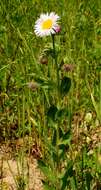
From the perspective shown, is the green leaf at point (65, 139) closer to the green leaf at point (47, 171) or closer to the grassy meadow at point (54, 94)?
the grassy meadow at point (54, 94)

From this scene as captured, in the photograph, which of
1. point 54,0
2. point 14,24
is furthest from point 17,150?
point 54,0

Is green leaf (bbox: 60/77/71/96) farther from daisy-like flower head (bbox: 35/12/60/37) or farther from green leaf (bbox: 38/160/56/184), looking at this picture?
green leaf (bbox: 38/160/56/184)

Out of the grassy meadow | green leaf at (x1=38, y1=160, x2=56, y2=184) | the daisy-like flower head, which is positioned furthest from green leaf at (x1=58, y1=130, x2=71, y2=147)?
the daisy-like flower head

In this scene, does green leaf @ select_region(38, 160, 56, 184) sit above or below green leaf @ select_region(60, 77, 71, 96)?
below

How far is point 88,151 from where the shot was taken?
2254 millimetres

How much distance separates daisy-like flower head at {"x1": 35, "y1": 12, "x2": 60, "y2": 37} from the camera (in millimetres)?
1646

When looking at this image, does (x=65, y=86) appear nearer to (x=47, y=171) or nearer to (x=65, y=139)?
(x=65, y=139)

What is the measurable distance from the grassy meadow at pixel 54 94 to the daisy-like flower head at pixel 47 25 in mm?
40

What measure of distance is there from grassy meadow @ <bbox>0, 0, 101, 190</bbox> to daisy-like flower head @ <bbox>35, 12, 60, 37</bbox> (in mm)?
40

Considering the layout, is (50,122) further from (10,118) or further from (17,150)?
(10,118)

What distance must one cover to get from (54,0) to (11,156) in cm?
157

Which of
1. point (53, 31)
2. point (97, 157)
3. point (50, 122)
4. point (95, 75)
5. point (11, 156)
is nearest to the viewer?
point (53, 31)

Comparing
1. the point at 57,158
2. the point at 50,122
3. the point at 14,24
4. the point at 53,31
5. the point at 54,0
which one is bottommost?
the point at 57,158

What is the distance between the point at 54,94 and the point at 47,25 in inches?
21.4
